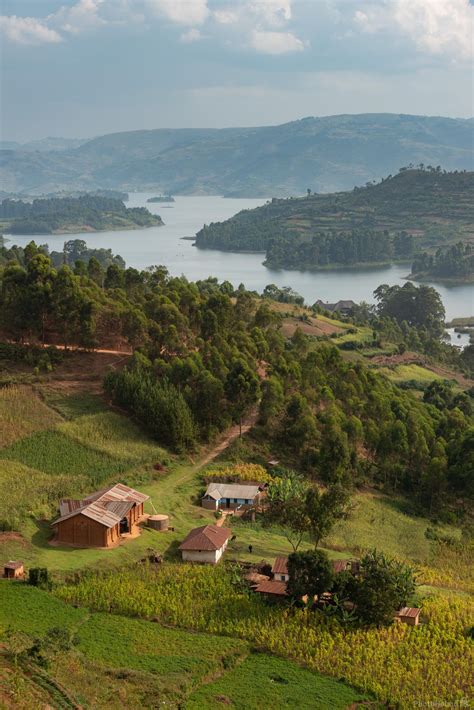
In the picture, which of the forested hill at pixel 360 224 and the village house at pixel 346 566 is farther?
the forested hill at pixel 360 224

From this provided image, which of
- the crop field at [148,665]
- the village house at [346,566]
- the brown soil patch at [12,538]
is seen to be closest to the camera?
the crop field at [148,665]

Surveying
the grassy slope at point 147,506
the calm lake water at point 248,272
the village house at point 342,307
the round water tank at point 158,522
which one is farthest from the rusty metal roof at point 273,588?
the calm lake water at point 248,272

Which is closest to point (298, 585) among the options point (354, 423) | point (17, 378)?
point (354, 423)

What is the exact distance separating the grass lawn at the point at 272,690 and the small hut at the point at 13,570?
16.9ft

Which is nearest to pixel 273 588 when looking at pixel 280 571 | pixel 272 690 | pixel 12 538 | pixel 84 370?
pixel 280 571

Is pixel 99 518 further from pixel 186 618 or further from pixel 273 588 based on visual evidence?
pixel 273 588

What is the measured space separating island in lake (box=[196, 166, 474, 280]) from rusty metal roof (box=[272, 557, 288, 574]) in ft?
295

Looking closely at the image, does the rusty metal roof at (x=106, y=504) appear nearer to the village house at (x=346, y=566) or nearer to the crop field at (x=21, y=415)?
the crop field at (x=21, y=415)

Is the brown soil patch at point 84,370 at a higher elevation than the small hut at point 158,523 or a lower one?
higher

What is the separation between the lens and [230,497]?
957 inches

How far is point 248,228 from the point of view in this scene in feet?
438

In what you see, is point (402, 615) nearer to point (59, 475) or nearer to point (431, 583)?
point (431, 583)

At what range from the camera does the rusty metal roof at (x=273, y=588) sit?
717 inches

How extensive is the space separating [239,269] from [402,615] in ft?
288
